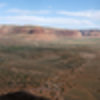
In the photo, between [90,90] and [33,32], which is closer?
[90,90]

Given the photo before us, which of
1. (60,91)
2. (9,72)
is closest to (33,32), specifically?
(9,72)

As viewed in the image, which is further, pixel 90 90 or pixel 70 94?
pixel 90 90

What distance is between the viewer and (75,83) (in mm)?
18078

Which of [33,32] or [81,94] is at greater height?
[33,32]

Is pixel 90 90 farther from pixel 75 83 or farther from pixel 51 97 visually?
pixel 51 97

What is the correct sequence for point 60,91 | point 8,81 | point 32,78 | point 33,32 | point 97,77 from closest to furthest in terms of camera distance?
point 60,91, point 8,81, point 32,78, point 97,77, point 33,32

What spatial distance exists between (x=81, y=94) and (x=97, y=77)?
685cm

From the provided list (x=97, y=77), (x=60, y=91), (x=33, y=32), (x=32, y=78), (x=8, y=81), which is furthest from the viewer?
(x=33, y=32)

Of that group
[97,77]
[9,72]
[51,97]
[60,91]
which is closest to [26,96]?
[51,97]

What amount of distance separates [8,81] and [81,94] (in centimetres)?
897

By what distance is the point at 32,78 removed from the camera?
1936 centimetres

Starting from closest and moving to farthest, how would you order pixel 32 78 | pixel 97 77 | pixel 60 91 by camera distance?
pixel 60 91
pixel 32 78
pixel 97 77

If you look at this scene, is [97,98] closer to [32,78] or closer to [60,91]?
[60,91]

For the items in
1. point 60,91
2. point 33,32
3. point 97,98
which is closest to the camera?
point 97,98
